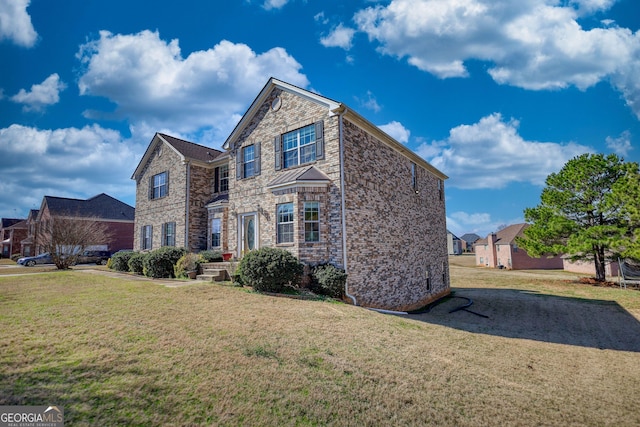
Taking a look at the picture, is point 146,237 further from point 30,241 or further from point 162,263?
point 30,241

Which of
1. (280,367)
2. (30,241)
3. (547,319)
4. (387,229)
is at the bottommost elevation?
(547,319)

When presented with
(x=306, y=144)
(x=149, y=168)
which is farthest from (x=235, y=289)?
(x=149, y=168)

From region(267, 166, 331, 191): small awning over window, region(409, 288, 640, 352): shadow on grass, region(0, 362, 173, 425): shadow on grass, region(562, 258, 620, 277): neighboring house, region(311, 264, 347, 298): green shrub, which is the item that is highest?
region(267, 166, 331, 191): small awning over window

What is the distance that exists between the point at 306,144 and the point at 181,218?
1009 centimetres

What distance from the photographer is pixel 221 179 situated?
2011 cm

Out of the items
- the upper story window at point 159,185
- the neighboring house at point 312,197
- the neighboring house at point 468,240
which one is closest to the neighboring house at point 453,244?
the neighboring house at point 468,240

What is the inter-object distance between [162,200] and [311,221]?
13251mm

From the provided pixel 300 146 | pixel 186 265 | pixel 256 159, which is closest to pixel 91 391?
pixel 186 265

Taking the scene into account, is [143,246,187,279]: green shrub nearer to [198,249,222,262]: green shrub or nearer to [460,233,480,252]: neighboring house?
[198,249,222,262]: green shrub

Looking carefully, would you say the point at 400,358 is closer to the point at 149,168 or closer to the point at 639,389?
the point at 639,389

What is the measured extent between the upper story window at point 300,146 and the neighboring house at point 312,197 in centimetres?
5

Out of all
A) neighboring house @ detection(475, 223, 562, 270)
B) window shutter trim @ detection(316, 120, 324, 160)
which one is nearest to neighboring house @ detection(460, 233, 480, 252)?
neighboring house @ detection(475, 223, 562, 270)

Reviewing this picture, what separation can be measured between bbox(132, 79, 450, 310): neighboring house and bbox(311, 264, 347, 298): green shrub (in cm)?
46

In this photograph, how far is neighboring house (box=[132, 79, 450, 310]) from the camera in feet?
41.6
